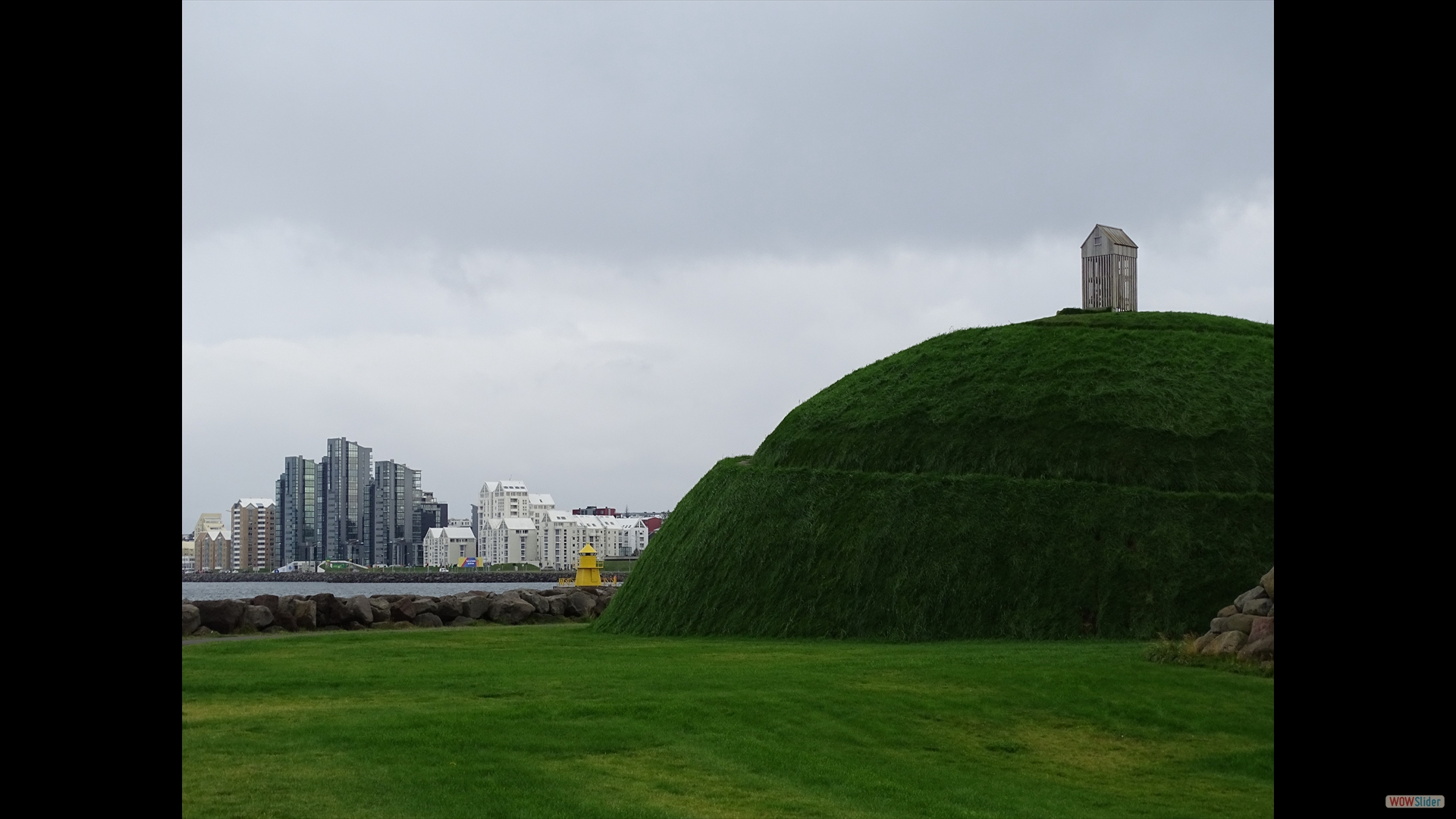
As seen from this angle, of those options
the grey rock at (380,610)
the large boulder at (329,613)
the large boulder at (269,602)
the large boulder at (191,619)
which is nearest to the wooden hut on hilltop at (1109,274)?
the grey rock at (380,610)

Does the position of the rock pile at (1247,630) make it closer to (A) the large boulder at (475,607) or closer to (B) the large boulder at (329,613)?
(A) the large boulder at (475,607)

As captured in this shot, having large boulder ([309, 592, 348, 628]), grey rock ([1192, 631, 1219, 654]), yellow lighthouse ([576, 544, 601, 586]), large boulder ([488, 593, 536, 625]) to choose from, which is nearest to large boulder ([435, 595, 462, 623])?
large boulder ([488, 593, 536, 625])

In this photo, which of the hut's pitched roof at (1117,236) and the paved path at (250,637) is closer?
the paved path at (250,637)

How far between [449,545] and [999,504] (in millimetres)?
108995

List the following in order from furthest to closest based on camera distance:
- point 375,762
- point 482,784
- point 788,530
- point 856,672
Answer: point 788,530, point 856,672, point 375,762, point 482,784

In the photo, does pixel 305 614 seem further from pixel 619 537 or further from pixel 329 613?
pixel 619 537

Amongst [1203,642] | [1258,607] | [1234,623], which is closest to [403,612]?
[1203,642]

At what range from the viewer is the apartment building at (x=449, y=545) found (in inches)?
4702

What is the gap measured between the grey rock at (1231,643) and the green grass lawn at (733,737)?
520mm

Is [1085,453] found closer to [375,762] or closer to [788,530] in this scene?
[788,530]
